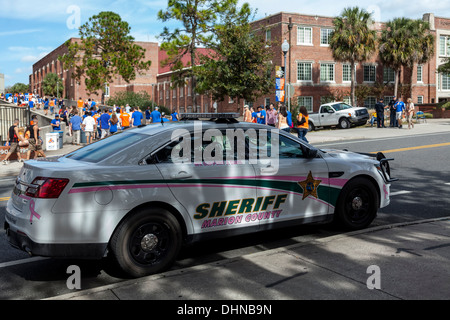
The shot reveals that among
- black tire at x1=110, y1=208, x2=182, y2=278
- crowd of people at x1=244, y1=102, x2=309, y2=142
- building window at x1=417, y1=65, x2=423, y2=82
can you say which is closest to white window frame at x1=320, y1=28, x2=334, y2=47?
building window at x1=417, y1=65, x2=423, y2=82

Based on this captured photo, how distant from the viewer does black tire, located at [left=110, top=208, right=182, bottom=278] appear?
4598 millimetres

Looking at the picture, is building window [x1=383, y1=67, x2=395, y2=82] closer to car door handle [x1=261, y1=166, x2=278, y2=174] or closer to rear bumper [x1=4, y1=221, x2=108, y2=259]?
car door handle [x1=261, y1=166, x2=278, y2=174]

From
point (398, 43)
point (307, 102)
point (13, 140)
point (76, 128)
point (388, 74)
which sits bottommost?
point (13, 140)

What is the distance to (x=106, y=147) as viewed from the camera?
17.5 feet

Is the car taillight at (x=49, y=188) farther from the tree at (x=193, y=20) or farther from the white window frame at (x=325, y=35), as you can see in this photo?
the white window frame at (x=325, y=35)

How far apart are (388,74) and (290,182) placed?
47541mm

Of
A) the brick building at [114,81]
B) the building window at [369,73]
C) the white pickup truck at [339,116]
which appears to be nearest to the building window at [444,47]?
the building window at [369,73]

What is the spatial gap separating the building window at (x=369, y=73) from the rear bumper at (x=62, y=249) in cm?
4730

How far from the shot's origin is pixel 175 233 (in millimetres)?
4926

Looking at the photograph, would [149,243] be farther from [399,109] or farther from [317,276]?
[399,109]

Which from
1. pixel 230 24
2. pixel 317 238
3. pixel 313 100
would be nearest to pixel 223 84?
pixel 230 24

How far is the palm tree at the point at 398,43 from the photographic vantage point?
4372 cm

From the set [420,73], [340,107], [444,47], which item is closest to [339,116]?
[340,107]
